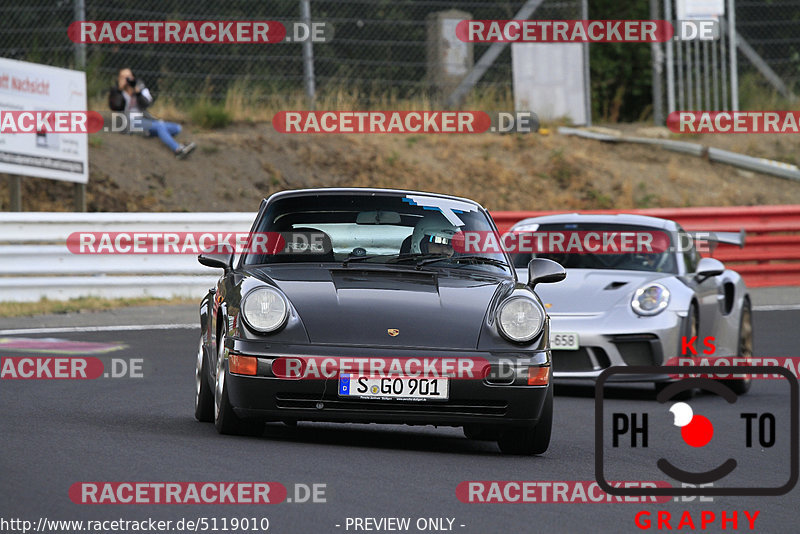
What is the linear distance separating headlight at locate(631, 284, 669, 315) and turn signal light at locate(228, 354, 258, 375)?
422cm

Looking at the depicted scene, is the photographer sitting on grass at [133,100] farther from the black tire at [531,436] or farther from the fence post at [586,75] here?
the black tire at [531,436]

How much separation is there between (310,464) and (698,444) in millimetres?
2863

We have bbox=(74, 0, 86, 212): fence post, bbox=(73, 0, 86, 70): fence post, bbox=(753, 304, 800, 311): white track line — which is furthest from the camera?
bbox=(73, 0, 86, 70): fence post

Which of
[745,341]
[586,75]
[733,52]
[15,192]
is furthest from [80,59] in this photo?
[745,341]


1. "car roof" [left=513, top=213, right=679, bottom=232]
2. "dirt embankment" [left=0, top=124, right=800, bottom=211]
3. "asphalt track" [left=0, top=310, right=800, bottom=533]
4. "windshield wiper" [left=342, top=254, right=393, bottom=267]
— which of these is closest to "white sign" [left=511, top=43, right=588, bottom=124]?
"dirt embankment" [left=0, top=124, right=800, bottom=211]

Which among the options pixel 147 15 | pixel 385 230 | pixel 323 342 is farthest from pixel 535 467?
pixel 147 15

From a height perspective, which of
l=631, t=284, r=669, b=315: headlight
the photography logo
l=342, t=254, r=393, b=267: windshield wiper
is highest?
l=342, t=254, r=393, b=267: windshield wiper

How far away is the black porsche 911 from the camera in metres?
7.18

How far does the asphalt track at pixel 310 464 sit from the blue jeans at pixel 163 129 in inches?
522

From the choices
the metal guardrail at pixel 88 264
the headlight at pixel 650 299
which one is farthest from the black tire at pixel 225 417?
the metal guardrail at pixel 88 264

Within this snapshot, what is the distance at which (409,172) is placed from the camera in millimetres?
24109

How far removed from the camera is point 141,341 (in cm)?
1344

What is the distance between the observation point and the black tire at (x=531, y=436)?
295 inches

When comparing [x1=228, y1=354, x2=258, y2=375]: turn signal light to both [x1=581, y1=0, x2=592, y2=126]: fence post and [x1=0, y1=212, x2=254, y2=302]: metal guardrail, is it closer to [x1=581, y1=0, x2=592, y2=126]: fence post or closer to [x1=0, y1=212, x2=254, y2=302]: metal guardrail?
[x1=0, y1=212, x2=254, y2=302]: metal guardrail
